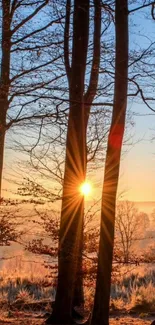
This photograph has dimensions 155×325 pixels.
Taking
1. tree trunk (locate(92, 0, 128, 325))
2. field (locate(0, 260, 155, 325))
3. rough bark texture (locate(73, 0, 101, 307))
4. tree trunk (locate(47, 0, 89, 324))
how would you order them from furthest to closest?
rough bark texture (locate(73, 0, 101, 307)), field (locate(0, 260, 155, 325)), tree trunk (locate(47, 0, 89, 324)), tree trunk (locate(92, 0, 128, 325))

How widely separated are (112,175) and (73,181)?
1434 millimetres

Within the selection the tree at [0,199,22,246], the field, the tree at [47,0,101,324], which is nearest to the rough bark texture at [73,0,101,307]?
the field

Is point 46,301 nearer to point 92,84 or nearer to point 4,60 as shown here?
point 92,84

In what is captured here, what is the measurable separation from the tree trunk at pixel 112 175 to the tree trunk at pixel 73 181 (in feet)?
2.99

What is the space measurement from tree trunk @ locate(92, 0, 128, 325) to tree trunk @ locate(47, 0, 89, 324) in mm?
910

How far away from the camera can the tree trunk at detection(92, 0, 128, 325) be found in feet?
24.1

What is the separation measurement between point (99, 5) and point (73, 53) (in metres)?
1.00

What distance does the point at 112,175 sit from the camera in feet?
24.7

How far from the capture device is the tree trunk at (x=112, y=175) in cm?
736

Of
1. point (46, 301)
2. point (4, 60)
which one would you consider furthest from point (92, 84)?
point (46, 301)

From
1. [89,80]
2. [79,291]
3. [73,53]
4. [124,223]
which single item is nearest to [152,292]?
[79,291]

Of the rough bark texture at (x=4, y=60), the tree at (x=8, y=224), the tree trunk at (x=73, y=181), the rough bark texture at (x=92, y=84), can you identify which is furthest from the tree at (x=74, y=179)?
the tree at (x=8, y=224)

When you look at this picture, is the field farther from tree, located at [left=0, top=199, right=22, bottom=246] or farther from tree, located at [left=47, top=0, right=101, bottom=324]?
tree, located at [left=0, top=199, right=22, bottom=246]

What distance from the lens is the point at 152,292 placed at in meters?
13.5
